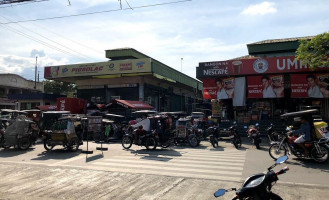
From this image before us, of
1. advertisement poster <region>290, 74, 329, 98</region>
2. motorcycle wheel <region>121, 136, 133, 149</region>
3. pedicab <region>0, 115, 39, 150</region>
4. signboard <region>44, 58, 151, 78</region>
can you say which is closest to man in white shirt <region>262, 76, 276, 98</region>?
advertisement poster <region>290, 74, 329, 98</region>

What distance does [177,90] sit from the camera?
41.0 m

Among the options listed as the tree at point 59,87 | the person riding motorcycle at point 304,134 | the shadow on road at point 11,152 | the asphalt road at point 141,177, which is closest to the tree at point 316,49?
the person riding motorcycle at point 304,134

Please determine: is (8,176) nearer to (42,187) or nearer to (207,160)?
(42,187)

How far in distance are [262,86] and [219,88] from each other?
134 inches

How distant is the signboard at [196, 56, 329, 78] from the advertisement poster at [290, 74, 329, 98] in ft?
2.08

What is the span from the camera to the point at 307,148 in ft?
33.1

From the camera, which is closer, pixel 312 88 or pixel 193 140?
pixel 193 140

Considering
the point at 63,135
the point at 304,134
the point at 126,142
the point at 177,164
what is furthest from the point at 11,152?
the point at 304,134

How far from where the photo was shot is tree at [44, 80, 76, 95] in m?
55.8

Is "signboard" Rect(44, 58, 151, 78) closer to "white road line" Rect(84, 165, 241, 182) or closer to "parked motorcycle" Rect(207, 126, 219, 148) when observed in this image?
"parked motorcycle" Rect(207, 126, 219, 148)

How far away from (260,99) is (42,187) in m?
19.9

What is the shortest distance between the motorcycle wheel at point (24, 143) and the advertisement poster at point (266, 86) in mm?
16128

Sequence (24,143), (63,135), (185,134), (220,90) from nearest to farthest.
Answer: (63,135), (24,143), (185,134), (220,90)

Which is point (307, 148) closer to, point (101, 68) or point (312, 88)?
point (312, 88)
